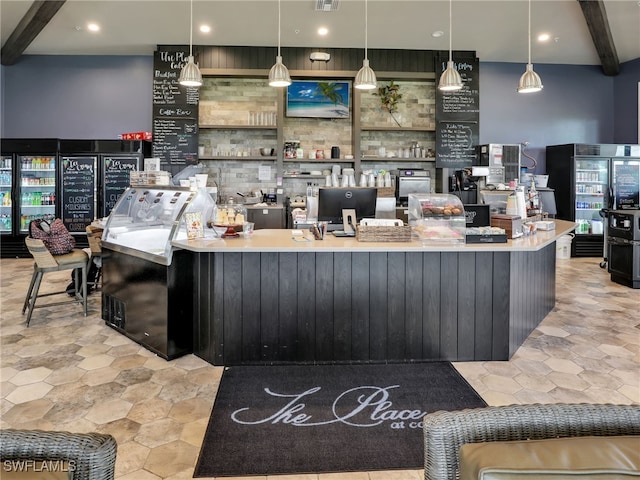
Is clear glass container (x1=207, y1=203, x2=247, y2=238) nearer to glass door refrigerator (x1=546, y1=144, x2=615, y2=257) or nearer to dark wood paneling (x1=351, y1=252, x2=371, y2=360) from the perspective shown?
dark wood paneling (x1=351, y1=252, x2=371, y2=360)

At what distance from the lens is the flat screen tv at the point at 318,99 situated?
24.5ft

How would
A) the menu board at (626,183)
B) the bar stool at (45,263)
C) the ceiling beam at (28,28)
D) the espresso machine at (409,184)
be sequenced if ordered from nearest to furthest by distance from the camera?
the bar stool at (45,263)
the ceiling beam at (28,28)
the espresso machine at (409,184)
the menu board at (626,183)

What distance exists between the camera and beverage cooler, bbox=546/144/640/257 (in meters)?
7.74

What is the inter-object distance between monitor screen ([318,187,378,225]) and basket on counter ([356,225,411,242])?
2.16 ft

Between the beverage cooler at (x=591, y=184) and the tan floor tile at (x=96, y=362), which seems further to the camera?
the beverage cooler at (x=591, y=184)

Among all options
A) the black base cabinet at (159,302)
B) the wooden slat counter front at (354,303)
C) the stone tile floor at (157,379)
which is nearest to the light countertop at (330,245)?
the wooden slat counter front at (354,303)

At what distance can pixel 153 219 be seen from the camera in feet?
12.0

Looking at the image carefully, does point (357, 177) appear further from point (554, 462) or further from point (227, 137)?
point (554, 462)

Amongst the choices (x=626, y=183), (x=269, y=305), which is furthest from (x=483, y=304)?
(x=626, y=183)

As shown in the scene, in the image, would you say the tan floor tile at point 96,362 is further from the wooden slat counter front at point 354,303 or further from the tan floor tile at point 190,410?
the tan floor tile at point 190,410

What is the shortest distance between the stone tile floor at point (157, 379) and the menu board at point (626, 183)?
4206 mm

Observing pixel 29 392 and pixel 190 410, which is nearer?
pixel 190 410

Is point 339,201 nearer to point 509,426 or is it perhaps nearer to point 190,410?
point 190,410

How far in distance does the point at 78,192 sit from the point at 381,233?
254 inches
